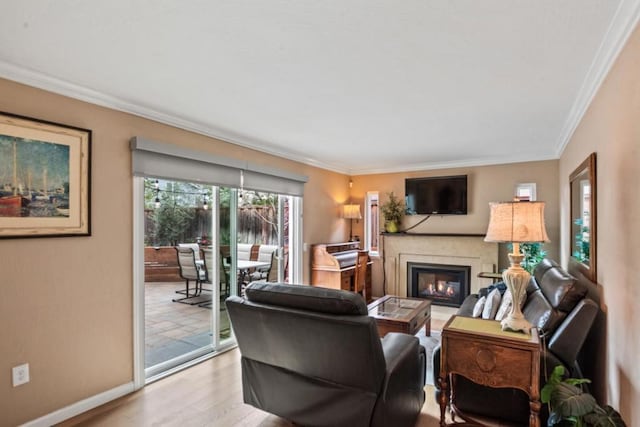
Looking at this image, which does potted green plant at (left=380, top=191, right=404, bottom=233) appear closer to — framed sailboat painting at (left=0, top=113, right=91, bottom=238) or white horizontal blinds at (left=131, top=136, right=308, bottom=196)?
white horizontal blinds at (left=131, top=136, right=308, bottom=196)

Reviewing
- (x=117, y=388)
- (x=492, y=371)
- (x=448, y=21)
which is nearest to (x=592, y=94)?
(x=448, y=21)

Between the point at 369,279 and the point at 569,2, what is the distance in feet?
15.8

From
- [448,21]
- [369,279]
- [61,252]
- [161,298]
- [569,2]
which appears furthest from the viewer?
[369,279]

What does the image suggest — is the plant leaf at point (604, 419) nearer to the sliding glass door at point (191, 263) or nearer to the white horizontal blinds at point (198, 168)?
the sliding glass door at point (191, 263)

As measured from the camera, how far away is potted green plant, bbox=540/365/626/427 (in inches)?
61.3

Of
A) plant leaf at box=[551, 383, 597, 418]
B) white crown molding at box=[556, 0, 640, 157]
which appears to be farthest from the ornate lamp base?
white crown molding at box=[556, 0, 640, 157]

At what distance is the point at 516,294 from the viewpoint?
7.10 ft

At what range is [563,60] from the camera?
6.80ft

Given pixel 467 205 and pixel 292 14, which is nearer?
pixel 292 14

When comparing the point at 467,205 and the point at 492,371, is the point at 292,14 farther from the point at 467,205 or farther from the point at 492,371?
the point at 467,205

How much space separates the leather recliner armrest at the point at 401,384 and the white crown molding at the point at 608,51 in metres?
2.04

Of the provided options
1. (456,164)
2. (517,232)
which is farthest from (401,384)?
(456,164)

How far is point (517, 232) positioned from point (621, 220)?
1.61 feet

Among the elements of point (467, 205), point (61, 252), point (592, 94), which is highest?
point (592, 94)
